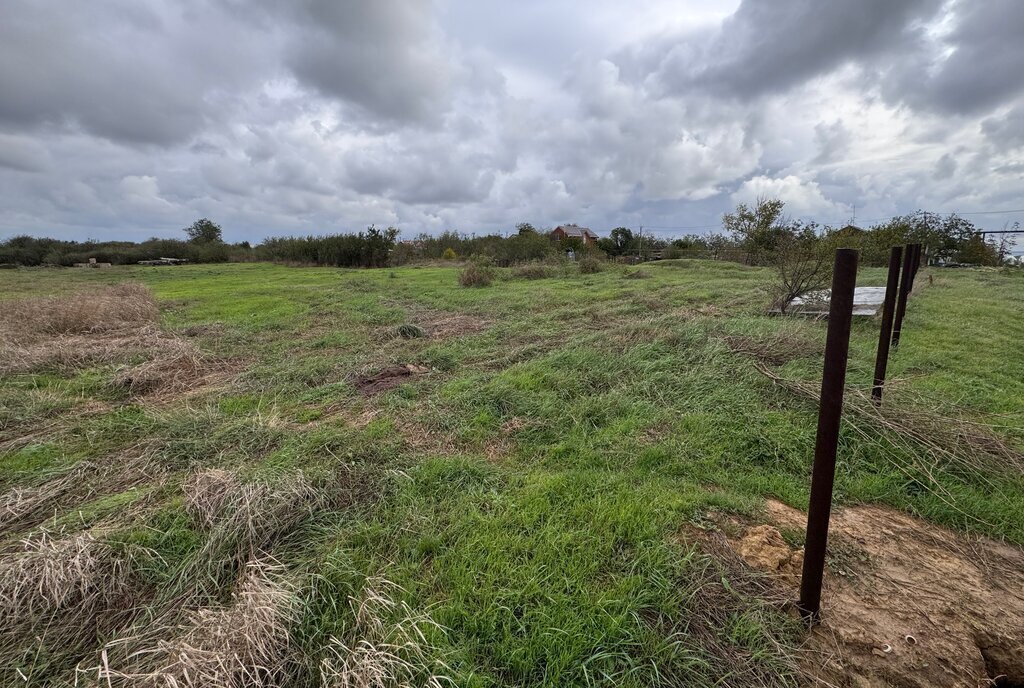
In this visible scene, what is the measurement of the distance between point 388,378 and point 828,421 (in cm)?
458

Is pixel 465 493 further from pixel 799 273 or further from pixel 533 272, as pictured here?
pixel 533 272

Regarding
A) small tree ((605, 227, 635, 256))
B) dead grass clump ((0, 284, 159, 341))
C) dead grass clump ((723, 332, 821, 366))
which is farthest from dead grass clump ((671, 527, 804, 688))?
small tree ((605, 227, 635, 256))

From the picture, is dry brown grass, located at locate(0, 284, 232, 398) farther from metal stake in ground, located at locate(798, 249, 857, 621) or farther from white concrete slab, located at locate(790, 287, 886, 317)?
white concrete slab, located at locate(790, 287, 886, 317)

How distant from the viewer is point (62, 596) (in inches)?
75.7

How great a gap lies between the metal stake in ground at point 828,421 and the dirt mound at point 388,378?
412 cm

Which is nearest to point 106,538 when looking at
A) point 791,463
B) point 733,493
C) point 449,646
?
point 449,646

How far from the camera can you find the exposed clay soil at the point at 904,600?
170 centimetres

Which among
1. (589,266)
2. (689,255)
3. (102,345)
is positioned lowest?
(102,345)

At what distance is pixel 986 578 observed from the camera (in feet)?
7.04

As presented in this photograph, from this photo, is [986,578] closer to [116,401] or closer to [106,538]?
[106,538]

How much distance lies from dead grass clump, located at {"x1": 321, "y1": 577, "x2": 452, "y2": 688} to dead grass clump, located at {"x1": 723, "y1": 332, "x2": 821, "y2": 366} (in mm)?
4876

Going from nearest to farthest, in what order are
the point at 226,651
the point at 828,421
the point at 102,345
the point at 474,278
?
the point at 226,651 → the point at 828,421 → the point at 102,345 → the point at 474,278

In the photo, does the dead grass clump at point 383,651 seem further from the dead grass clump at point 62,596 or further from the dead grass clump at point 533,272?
the dead grass clump at point 533,272

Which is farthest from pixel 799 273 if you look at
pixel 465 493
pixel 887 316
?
pixel 465 493
